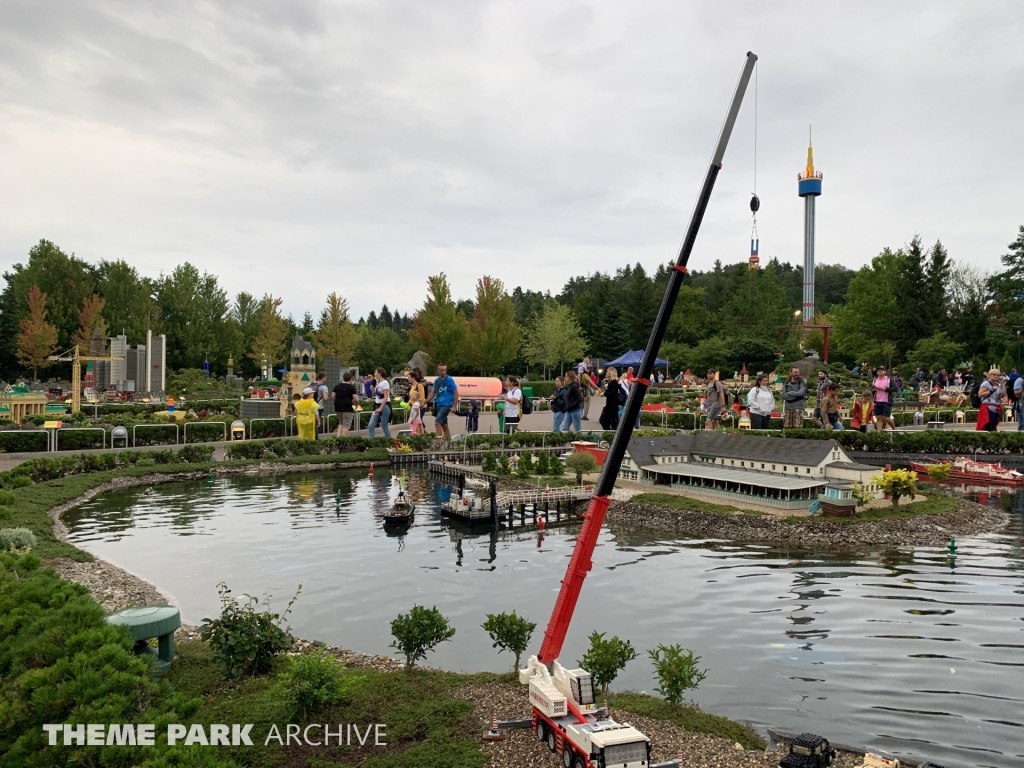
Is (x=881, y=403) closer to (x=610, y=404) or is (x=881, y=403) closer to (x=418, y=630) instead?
(x=610, y=404)

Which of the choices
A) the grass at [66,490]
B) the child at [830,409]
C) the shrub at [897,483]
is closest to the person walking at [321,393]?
the grass at [66,490]

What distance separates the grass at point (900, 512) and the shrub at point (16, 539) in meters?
20.7

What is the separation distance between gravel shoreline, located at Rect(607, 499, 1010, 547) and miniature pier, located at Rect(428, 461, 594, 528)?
2380 millimetres

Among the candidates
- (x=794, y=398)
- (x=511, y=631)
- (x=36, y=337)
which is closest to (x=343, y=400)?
(x=794, y=398)

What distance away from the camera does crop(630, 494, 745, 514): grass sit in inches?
999

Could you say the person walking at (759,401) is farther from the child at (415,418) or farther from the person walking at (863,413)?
the child at (415,418)

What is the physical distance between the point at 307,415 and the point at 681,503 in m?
17.3

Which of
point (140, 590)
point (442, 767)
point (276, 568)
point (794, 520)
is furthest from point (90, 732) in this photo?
point (794, 520)

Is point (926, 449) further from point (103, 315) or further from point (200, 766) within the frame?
point (103, 315)

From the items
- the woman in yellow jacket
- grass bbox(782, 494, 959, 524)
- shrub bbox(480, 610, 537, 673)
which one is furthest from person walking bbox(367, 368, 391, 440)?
shrub bbox(480, 610, 537, 673)

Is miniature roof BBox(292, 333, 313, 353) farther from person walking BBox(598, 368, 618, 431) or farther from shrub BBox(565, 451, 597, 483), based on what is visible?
person walking BBox(598, 368, 618, 431)

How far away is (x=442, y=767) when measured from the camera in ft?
28.3

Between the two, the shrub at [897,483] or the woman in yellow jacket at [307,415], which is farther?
the woman in yellow jacket at [307,415]

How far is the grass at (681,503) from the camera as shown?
25375mm
